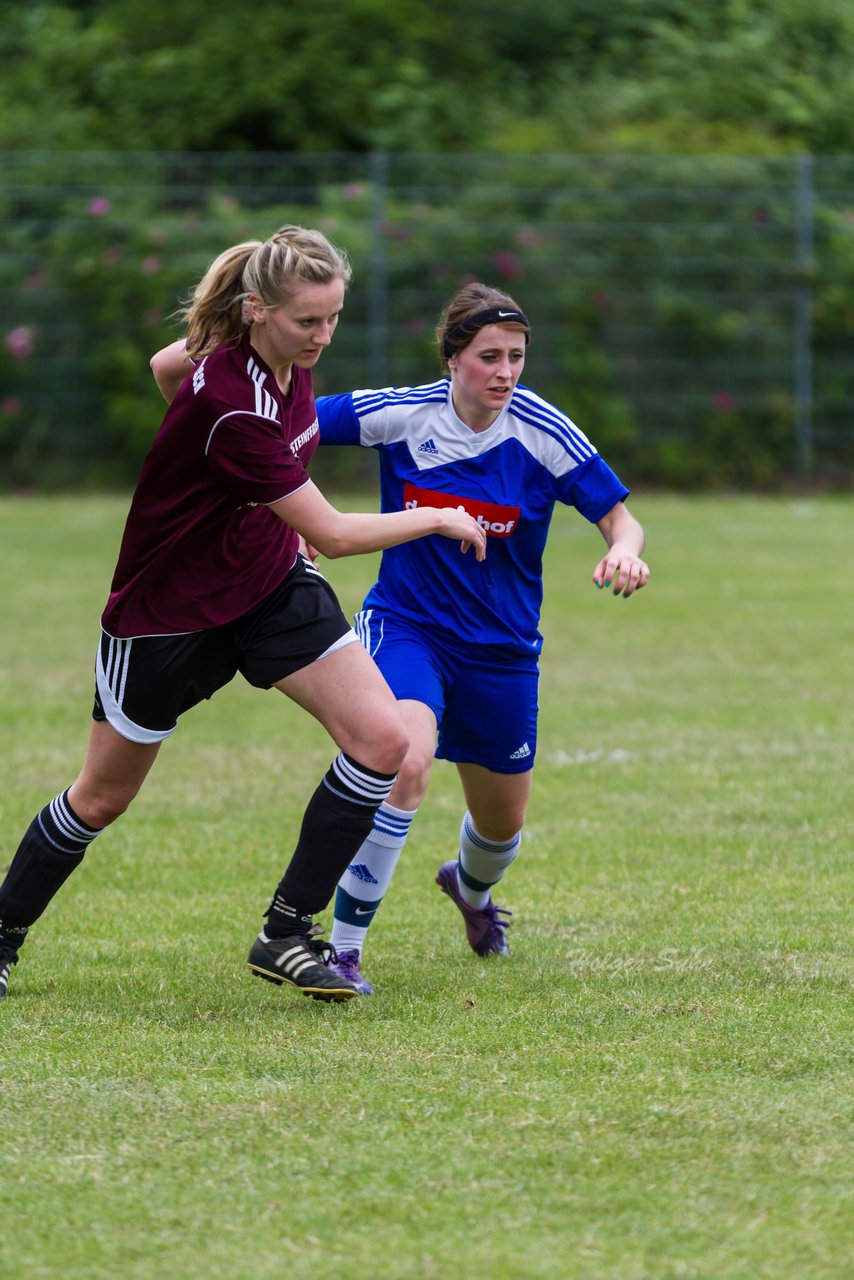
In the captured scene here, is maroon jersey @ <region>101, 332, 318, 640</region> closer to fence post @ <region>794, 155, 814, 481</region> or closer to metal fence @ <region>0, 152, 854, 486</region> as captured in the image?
metal fence @ <region>0, 152, 854, 486</region>

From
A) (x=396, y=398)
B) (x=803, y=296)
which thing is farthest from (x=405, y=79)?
(x=396, y=398)

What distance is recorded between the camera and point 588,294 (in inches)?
779

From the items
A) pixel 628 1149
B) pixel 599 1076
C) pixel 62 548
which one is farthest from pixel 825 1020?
pixel 62 548

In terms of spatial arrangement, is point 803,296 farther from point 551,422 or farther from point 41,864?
point 41,864

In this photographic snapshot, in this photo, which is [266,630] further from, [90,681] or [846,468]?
[846,468]

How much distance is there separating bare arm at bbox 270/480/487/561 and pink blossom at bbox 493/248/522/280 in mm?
15622

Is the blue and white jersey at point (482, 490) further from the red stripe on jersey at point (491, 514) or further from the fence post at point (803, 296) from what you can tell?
the fence post at point (803, 296)

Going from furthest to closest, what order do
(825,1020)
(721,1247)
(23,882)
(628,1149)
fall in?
1. (23,882)
2. (825,1020)
3. (628,1149)
4. (721,1247)

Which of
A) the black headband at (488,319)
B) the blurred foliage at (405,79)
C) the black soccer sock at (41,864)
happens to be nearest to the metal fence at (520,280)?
the blurred foliage at (405,79)

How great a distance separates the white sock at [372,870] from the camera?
4.93 m

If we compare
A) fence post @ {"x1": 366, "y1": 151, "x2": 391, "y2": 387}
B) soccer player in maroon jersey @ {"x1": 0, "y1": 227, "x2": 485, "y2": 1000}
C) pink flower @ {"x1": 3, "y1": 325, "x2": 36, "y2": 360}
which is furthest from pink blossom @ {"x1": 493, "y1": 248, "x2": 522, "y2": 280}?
soccer player in maroon jersey @ {"x1": 0, "y1": 227, "x2": 485, "y2": 1000}

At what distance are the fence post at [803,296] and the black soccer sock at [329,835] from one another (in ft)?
53.6

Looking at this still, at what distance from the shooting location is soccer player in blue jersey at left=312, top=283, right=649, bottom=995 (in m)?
4.97

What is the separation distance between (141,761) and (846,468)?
16.9 meters
